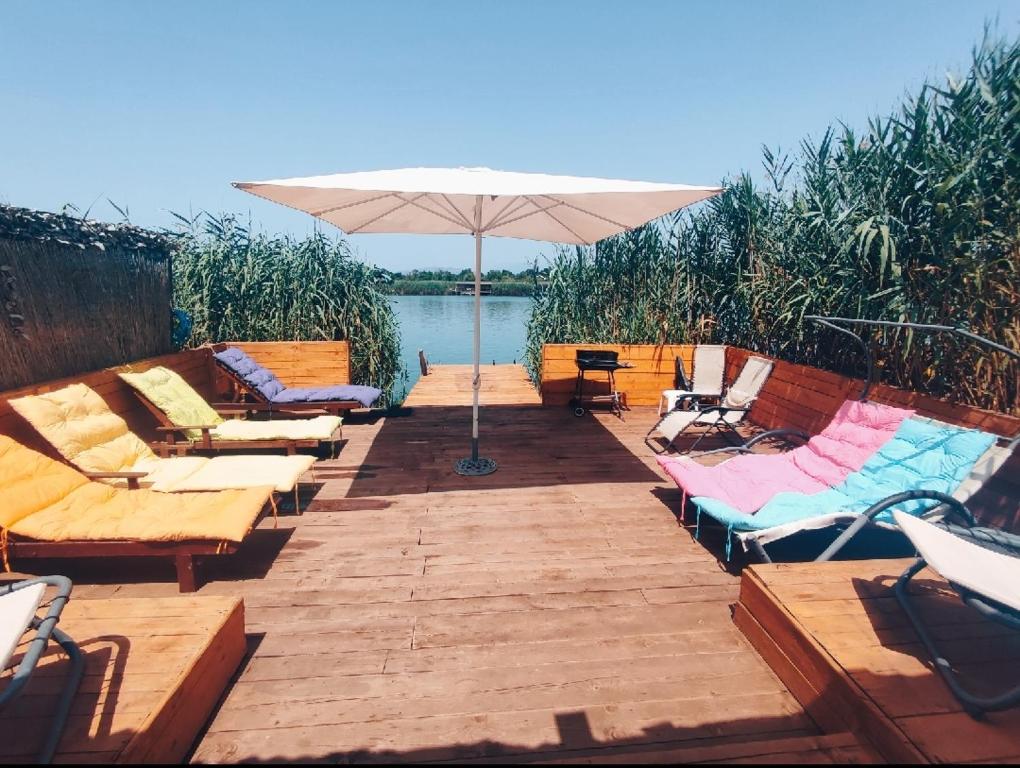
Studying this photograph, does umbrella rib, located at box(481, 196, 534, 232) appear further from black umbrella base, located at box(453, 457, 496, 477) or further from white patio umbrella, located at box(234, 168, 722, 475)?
black umbrella base, located at box(453, 457, 496, 477)

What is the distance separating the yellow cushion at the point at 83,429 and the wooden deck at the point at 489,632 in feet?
2.37

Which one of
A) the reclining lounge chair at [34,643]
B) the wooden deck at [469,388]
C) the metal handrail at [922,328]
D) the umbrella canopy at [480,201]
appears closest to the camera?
the reclining lounge chair at [34,643]

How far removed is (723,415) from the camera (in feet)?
16.2

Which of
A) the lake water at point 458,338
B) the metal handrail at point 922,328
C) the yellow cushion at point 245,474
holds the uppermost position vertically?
the metal handrail at point 922,328

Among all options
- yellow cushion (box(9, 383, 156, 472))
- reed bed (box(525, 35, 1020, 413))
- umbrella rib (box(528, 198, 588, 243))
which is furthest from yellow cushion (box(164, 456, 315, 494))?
reed bed (box(525, 35, 1020, 413))

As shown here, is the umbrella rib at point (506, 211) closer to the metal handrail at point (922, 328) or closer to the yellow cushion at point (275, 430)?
the yellow cushion at point (275, 430)

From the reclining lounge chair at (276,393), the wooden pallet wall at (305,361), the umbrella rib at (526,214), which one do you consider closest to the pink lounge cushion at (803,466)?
the umbrella rib at (526,214)

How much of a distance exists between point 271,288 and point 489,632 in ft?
19.0

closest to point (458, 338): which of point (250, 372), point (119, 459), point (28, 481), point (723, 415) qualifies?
point (250, 372)

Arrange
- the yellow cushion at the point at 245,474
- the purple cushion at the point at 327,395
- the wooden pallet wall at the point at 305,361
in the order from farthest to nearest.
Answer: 1. the wooden pallet wall at the point at 305,361
2. the purple cushion at the point at 327,395
3. the yellow cushion at the point at 245,474

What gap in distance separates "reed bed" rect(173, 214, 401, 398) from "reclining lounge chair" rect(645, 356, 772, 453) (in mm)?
4088

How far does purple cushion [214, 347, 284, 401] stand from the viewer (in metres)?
5.27

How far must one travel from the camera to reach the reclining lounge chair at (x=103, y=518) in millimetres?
2473

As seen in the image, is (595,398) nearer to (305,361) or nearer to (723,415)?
(723,415)
